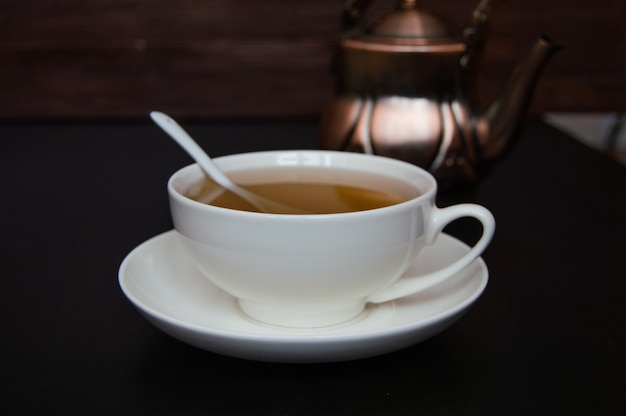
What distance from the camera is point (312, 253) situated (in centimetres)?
37

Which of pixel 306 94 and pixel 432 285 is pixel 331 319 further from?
pixel 306 94

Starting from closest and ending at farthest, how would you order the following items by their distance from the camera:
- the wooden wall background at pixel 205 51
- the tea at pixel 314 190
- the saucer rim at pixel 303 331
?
the saucer rim at pixel 303 331, the tea at pixel 314 190, the wooden wall background at pixel 205 51

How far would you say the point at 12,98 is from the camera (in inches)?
51.3

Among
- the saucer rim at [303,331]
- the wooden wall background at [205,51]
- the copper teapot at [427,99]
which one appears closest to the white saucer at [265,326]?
the saucer rim at [303,331]

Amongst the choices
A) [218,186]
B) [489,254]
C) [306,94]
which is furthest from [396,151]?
[306,94]

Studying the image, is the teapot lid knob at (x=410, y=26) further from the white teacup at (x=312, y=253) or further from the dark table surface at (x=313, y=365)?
the white teacup at (x=312, y=253)

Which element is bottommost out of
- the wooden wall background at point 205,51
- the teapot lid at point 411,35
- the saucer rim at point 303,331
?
the wooden wall background at point 205,51

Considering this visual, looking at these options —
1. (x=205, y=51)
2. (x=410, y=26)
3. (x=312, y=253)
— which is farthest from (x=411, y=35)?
(x=205, y=51)

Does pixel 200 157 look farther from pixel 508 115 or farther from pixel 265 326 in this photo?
pixel 508 115

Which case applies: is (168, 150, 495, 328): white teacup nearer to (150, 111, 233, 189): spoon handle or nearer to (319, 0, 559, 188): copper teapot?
(150, 111, 233, 189): spoon handle

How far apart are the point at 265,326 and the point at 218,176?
0.38 feet

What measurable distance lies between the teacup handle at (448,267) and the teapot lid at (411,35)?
1.00 ft

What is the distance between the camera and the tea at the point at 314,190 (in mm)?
447

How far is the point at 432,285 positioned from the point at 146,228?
0.29m
